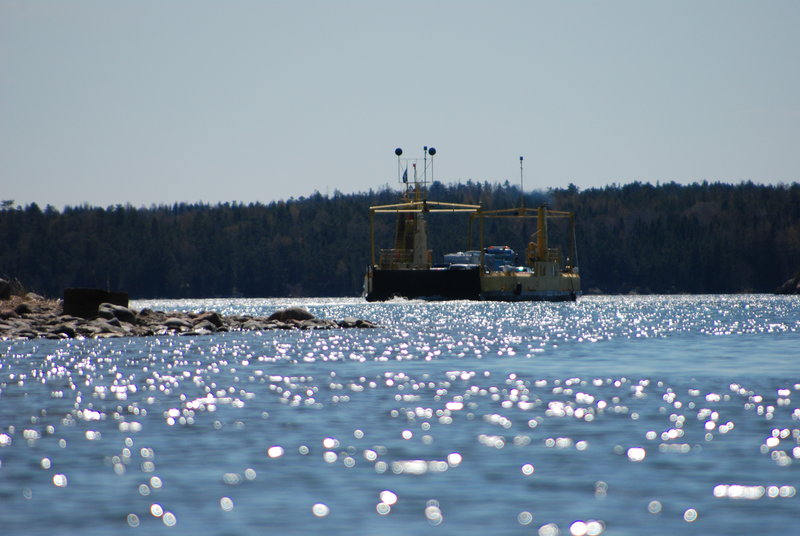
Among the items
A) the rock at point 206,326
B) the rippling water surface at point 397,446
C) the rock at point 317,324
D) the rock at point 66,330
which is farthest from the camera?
the rock at point 317,324

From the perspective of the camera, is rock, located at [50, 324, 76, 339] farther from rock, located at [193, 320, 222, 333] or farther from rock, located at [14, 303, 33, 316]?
rock, located at [193, 320, 222, 333]

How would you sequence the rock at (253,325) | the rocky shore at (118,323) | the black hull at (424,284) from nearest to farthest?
the rocky shore at (118,323) → the rock at (253,325) → the black hull at (424,284)

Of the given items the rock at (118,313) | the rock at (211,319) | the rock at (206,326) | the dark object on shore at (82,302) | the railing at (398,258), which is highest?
the railing at (398,258)

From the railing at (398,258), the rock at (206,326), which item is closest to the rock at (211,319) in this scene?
the rock at (206,326)

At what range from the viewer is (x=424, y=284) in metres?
118

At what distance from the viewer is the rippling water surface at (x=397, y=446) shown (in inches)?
470

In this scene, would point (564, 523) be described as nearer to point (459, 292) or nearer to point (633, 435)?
point (633, 435)

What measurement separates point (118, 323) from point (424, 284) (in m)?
68.5

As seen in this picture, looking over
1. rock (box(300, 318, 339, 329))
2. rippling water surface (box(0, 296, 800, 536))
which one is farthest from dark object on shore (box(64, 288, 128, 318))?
rippling water surface (box(0, 296, 800, 536))

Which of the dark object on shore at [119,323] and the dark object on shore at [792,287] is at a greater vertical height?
the dark object on shore at [119,323]

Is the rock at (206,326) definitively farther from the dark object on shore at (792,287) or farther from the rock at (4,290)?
the dark object on shore at (792,287)

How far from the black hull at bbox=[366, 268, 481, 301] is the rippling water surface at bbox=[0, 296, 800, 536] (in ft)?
271

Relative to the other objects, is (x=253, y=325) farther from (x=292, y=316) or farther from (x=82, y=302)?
(x=82, y=302)

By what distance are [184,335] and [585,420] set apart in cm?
3357
